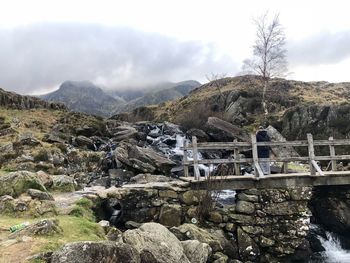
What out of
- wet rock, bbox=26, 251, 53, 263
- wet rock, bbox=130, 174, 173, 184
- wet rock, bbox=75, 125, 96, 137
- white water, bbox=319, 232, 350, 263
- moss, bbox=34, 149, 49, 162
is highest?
wet rock, bbox=75, 125, 96, 137

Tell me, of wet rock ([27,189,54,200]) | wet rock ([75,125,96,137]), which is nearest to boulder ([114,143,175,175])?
wet rock ([27,189,54,200])

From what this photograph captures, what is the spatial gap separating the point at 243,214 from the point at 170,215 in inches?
115

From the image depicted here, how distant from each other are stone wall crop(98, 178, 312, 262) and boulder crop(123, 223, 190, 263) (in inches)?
193

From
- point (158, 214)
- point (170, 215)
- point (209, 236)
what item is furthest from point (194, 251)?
point (158, 214)

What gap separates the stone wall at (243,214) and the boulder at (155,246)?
4911mm

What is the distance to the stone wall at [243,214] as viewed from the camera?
15.1 m

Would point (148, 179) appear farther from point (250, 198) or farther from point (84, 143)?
point (84, 143)

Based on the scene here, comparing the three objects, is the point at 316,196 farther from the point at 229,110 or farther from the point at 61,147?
the point at 229,110

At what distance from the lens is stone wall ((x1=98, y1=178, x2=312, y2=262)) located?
49.5 ft

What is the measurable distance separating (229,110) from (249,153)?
2341 cm

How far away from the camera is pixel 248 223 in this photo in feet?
51.6

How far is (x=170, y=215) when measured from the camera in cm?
1507

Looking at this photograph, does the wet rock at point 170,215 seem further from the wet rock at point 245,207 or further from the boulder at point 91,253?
the boulder at point 91,253

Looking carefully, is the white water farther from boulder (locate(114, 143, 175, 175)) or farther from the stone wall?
boulder (locate(114, 143, 175, 175))
